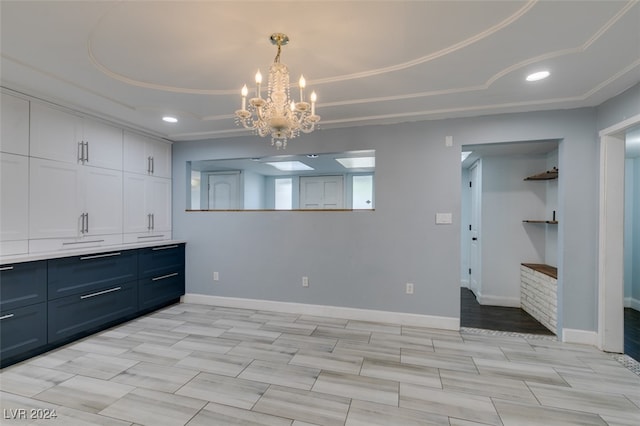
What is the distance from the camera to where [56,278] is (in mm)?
2754

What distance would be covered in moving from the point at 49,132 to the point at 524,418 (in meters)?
4.67

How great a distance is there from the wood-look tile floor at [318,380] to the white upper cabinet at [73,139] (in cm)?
194

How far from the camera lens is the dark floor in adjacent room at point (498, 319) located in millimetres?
3406

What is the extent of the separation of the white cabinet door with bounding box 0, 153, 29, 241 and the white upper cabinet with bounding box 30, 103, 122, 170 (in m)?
0.19

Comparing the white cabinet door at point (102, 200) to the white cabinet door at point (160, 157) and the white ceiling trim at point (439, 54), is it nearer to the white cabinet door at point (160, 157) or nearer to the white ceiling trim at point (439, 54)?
the white cabinet door at point (160, 157)

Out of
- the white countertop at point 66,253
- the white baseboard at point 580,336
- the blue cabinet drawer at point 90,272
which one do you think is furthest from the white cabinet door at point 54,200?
the white baseboard at point 580,336

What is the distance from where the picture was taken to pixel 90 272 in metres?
3.05

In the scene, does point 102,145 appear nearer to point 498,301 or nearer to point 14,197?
point 14,197

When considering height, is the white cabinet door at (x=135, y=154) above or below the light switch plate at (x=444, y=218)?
above

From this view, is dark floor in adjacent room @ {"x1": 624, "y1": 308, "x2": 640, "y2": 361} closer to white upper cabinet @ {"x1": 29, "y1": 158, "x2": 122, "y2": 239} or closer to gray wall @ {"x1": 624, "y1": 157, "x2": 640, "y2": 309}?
gray wall @ {"x1": 624, "y1": 157, "x2": 640, "y2": 309}

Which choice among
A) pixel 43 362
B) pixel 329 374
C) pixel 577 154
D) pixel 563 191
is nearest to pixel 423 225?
pixel 563 191

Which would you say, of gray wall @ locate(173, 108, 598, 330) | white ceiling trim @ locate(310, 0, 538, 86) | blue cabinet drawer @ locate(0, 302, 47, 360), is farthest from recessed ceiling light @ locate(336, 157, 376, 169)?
blue cabinet drawer @ locate(0, 302, 47, 360)

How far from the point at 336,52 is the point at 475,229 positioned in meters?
3.98

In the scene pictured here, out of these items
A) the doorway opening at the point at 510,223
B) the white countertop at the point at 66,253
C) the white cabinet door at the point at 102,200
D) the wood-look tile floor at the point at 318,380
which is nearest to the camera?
the wood-look tile floor at the point at 318,380
